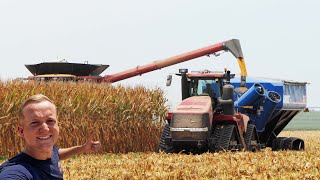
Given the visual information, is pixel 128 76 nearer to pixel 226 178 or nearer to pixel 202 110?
pixel 202 110

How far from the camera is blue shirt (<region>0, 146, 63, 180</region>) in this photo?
8.42 feet

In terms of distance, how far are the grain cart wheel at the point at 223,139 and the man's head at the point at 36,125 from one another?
11709mm

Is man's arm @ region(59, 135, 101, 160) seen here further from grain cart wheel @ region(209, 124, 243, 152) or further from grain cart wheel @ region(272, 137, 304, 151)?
grain cart wheel @ region(272, 137, 304, 151)

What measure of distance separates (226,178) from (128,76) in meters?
17.5

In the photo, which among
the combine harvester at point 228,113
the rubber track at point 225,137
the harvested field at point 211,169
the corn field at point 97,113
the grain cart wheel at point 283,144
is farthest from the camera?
the grain cart wheel at point 283,144

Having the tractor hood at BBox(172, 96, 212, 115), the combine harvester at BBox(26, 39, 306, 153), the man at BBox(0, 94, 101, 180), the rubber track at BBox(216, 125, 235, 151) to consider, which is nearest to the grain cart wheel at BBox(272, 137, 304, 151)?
the combine harvester at BBox(26, 39, 306, 153)

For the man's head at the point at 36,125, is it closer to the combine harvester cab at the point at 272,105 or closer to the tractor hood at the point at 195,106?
the tractor hood at the point at 195,106

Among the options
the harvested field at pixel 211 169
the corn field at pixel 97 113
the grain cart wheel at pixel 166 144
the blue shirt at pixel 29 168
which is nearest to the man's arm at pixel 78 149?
the blue shirt at pixel 29 168

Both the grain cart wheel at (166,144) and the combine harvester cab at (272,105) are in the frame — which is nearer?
the grain cart wheel at (166,144)

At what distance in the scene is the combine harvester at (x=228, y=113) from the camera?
46.7 ft

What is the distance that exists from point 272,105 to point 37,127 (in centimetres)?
1510

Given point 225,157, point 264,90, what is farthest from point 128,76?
point 225,157

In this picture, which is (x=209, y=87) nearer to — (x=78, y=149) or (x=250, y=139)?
(x=250, y=139)

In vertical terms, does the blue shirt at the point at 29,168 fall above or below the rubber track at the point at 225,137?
above
